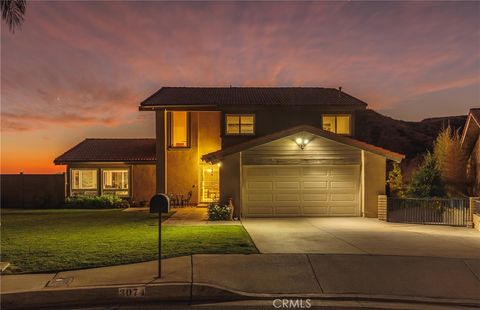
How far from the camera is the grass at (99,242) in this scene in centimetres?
904

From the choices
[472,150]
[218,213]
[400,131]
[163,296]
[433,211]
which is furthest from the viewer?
[400,131]

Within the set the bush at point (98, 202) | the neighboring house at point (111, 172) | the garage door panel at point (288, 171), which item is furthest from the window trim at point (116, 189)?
the garage door panel at point (288, 171)

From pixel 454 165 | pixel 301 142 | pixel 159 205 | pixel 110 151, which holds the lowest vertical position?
pixel 159 205

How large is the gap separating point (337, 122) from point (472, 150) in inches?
316

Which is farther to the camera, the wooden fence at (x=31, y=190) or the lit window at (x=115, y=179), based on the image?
the lit window at (x=115, y=179)

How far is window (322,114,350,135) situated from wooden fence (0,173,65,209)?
1524 cm

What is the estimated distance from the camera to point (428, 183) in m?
19.3

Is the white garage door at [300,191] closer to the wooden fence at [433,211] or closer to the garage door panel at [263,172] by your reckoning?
the garage door panel at [263,172]

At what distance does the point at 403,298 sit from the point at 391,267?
1.65 meters

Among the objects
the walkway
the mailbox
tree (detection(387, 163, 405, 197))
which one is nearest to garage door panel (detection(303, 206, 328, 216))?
the walkway

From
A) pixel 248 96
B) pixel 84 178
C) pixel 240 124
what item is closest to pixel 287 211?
pixel 240 124

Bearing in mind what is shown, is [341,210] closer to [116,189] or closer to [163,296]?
[163,296]

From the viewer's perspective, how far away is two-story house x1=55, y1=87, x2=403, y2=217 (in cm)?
1727

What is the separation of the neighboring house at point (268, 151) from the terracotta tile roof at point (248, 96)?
0.05 meters
